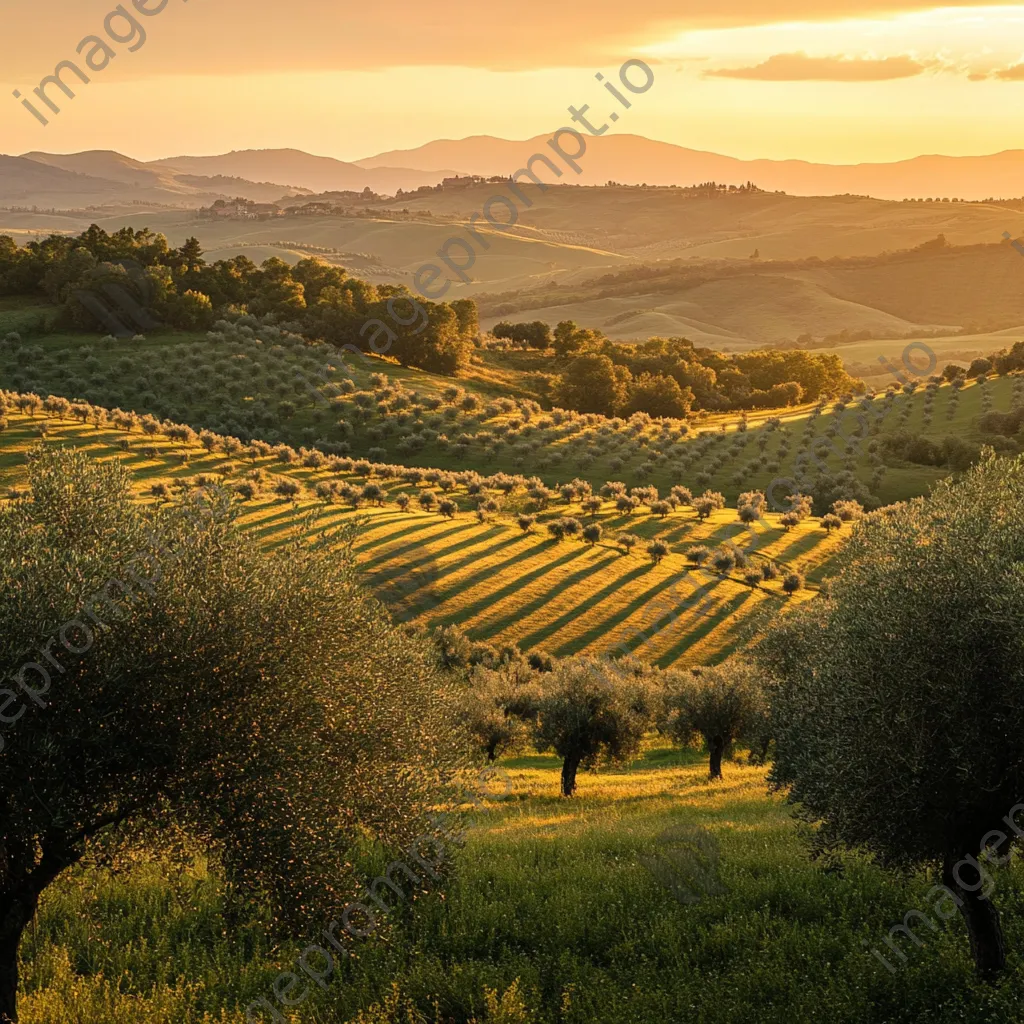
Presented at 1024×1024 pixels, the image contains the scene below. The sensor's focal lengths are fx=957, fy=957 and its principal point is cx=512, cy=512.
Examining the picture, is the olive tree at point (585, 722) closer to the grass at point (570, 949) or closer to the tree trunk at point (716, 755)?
the tree trunk at point (716, 755)

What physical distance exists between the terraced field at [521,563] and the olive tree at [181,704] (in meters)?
39.1

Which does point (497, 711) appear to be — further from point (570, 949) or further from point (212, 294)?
point (212, 294)

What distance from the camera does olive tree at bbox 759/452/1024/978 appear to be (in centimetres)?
1445

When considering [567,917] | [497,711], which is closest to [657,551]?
[497,711]

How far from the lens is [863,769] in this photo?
15.3m

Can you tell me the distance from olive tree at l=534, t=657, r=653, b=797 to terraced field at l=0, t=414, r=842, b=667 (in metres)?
16.3

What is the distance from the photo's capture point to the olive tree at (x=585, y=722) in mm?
38594

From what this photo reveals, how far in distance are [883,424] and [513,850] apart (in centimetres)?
11342

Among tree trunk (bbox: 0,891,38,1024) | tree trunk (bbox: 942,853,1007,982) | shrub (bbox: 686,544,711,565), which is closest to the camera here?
tree trunk (bbox: 0,891,38,1024)

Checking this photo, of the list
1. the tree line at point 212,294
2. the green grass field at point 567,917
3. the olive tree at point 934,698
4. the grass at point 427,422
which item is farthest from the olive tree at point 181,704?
the tree line at point 212,294

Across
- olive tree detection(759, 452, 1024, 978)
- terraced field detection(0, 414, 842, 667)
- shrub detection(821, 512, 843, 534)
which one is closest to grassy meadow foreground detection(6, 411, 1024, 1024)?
olive tree detection(759, 452, 1024, 978)

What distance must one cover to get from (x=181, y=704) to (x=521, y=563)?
5433cm

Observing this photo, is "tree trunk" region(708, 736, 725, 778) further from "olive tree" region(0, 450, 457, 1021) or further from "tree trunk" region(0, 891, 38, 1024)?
"tree trunk" region(0, 891, 38, 1024)

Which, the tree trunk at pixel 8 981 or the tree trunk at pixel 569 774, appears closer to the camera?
the tree trunk at pixel 8 981
